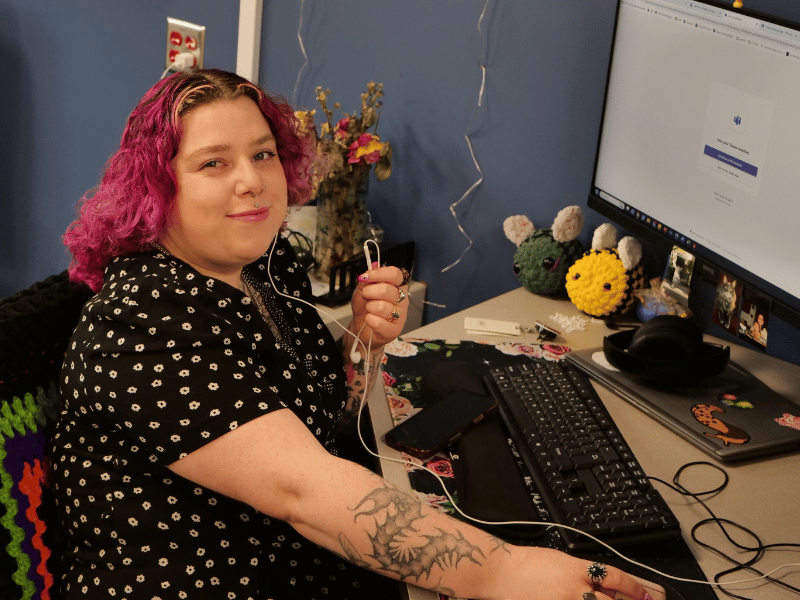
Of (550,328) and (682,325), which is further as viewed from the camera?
(550,328)

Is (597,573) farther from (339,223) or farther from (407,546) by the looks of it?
(339,223)

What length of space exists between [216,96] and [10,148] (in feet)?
6.28

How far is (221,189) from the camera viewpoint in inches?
39.2

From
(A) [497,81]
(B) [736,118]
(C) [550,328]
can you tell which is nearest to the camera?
(B) [736,118]

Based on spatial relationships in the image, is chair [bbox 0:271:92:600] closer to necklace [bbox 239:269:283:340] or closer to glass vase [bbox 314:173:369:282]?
necklace [bbox 239:269:283:340]

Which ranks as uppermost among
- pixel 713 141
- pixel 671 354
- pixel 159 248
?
pixel 713 141

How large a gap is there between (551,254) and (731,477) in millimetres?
594

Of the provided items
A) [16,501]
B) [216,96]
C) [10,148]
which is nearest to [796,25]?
[216,96]

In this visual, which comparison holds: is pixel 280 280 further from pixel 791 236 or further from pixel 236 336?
pixel 791 236

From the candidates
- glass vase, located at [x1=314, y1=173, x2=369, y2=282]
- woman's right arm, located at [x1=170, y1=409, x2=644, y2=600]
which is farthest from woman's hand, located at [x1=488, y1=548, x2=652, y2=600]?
glass vase, located at [x1=314, y1=173, x2=369, y2=282]

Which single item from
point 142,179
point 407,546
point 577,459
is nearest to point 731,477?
point 577,459

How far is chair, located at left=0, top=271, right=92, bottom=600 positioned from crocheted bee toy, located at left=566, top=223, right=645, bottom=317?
864 mm

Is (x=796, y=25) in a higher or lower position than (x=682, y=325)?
higher

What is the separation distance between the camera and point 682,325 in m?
1.19
